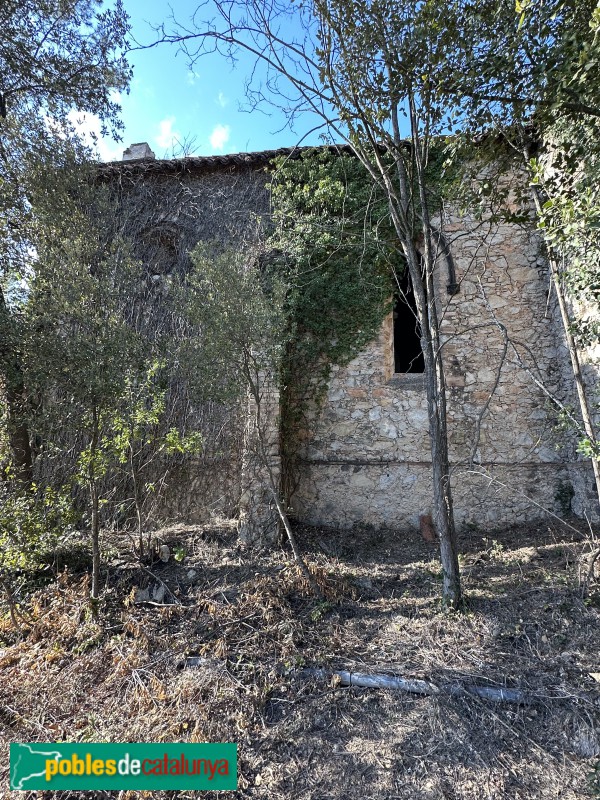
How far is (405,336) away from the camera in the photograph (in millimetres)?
7520

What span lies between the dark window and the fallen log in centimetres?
432

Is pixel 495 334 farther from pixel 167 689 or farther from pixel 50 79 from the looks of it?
pixel 50 79

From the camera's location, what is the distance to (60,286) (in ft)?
11.6

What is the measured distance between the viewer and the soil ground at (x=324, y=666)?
7.49ft

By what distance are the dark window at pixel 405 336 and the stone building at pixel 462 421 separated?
1.68 feet

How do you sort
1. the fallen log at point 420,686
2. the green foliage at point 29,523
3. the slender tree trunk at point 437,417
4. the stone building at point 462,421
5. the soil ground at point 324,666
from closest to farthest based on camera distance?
the soil ground at point 324,666, the fallen log at point 420,686, the slender tree trunk at point 437,417, the green foliage at point 29,523, the stone building at point 462,421

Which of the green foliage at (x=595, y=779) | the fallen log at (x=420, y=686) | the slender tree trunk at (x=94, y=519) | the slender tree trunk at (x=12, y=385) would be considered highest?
the slender tree trunk at (x=12, y=385)

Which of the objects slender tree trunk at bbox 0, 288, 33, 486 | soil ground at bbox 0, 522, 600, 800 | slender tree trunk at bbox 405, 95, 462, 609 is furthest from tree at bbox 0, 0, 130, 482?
slender tree trunk at bbox 405, 95, 462, 609

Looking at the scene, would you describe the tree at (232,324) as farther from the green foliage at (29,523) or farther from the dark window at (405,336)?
the dark window at (405,336)

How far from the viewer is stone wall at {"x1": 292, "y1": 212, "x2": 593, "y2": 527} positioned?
18.3ft

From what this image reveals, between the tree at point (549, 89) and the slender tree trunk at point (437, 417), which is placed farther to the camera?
the slender tree trunk at point (437, 417)

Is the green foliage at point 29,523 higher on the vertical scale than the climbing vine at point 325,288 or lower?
A: lower

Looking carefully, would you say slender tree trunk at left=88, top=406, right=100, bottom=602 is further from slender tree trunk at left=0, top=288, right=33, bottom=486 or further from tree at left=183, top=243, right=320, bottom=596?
tree at left=183, top=243, right=320, bottom=596

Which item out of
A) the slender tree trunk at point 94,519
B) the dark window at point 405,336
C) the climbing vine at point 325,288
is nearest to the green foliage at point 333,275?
the climbing vine at point 325,288
